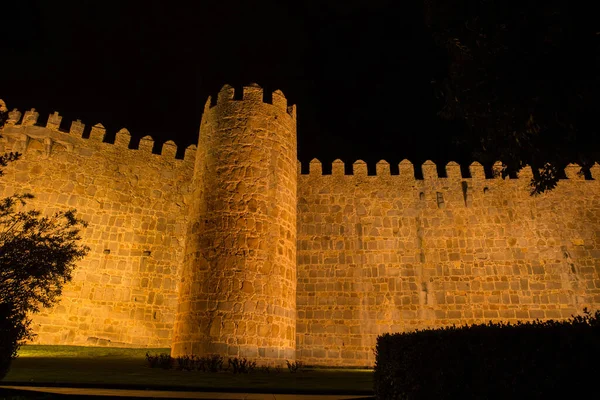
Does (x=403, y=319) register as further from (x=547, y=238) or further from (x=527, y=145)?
(x=527, y=145)

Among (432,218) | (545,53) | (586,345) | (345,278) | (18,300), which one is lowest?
(586,345)

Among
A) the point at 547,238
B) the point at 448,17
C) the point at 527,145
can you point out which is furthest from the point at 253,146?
the point at 547,238

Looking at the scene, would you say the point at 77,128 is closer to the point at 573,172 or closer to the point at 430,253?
the point at 430,253

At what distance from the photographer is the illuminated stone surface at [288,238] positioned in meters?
10.5

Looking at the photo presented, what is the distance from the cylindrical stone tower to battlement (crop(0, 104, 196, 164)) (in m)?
3.94

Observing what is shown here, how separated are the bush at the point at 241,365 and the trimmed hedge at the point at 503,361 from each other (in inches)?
179

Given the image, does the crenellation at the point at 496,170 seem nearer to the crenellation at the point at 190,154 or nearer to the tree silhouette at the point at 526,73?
the tree silhouette at the point at 526,73

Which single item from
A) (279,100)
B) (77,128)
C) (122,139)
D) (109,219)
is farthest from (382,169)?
(77,128)

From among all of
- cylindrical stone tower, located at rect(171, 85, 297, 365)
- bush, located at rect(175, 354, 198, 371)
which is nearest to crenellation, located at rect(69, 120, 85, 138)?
cylindrical stone tower, located at rect(171, 85, 297, 365)

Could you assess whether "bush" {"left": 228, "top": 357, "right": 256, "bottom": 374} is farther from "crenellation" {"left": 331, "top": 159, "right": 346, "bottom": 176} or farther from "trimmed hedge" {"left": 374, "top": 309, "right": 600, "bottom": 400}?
"crenellation" {"left": 331, "top": 159, "right": 346, "bottom": 176}

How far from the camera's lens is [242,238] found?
33.3 ft

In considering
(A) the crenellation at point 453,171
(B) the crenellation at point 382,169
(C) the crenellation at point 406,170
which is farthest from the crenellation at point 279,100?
(A) the crenellation at point 453,171

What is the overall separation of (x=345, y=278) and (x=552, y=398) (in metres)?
11.1

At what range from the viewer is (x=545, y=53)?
18.2 feet
